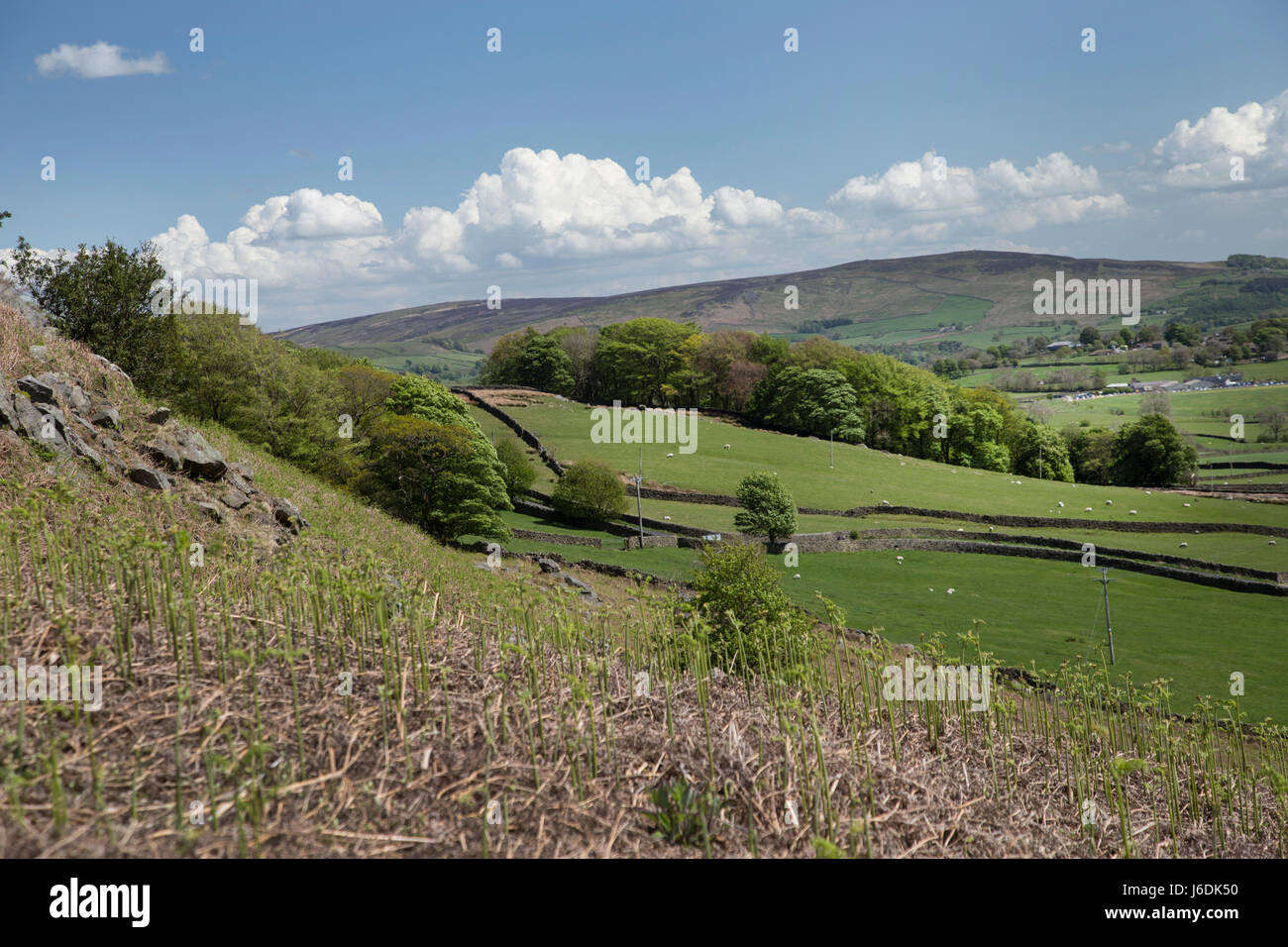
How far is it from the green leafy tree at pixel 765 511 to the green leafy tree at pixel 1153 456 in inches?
2207

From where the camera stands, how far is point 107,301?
20203 mm

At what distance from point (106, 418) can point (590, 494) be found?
45.4 meters

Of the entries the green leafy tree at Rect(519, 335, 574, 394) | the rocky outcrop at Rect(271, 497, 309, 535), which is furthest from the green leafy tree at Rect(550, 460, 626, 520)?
the green leafy tree at Rect(519, 335, 574, 394)

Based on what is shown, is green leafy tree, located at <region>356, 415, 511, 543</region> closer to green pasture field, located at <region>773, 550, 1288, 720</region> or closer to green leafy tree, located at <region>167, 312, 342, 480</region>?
green leafy tree, located at <region>167, 312, 342, 480</region>

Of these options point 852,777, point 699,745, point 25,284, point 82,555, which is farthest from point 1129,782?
point 25,284

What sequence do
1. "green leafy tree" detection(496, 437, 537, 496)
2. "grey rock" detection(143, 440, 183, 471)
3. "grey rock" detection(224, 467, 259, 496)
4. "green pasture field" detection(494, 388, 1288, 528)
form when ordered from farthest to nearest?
"green pasture field" detection(494, 388, 1288, 528) < "green leafy tree" detection(496, 437, 537, 496) < "grey rock" detection(224, 467, 259, 496) < "grey rock" detection(143, 440, 183, 471)

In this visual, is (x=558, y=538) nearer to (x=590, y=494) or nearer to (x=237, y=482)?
(x=590, y=494)

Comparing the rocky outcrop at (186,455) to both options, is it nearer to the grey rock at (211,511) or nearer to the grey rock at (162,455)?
the grey rock at (162,455)

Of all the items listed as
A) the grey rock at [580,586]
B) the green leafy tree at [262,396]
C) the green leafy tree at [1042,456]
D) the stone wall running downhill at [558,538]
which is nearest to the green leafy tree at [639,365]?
the green leafy tree at [1042,456]

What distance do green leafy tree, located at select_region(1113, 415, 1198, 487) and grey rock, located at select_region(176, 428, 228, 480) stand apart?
313ft

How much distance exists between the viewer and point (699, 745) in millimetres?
5188

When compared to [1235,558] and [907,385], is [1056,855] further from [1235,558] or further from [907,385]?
[907,385]

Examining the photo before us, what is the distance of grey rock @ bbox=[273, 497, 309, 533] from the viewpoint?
41.9 feet
